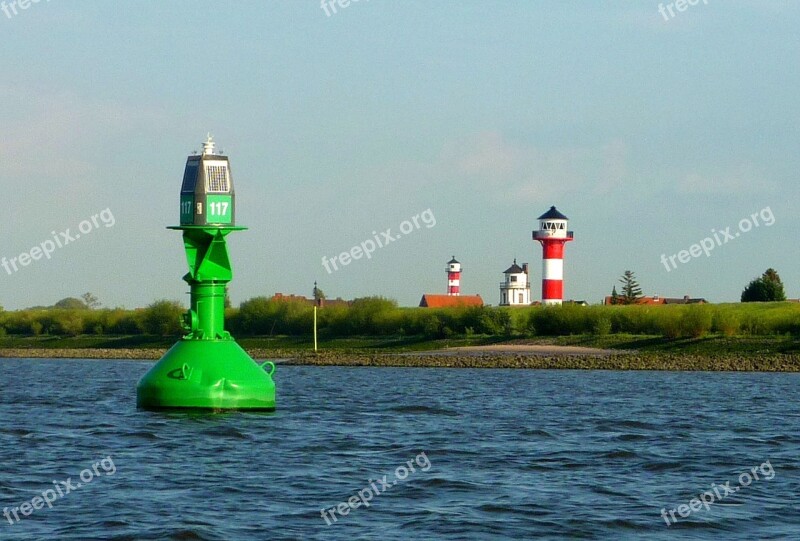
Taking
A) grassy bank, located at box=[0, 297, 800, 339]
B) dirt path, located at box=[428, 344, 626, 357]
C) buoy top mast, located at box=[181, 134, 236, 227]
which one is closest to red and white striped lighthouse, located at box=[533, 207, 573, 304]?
grassy bank, located at box=[0, 297, 800, 339]

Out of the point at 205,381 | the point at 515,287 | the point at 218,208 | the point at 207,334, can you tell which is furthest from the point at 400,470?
the point at 515,287

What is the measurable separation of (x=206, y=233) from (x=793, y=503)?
1495 centimetres

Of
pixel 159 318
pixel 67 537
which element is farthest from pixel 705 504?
pixel 159 318

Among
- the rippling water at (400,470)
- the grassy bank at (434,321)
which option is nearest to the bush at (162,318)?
the grassy bank at (434,321)

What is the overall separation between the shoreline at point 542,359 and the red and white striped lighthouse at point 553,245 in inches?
664

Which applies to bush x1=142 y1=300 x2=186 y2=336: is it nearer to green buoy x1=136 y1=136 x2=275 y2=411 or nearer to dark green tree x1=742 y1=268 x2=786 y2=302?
dark green tree x1=742 y1=268 x2=786 y2=302

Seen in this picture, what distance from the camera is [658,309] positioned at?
10531cm

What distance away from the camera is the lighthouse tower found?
15375cm

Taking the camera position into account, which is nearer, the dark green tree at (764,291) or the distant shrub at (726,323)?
the distant shrub at (726,323)

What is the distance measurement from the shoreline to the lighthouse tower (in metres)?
47.1

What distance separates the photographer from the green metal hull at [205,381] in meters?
28.5

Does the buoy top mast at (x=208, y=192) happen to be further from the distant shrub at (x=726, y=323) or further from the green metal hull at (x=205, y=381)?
the distant shrub at (x=726, y=323)

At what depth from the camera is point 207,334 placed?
97.4 feet

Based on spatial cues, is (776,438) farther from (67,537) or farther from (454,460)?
(67,537)
